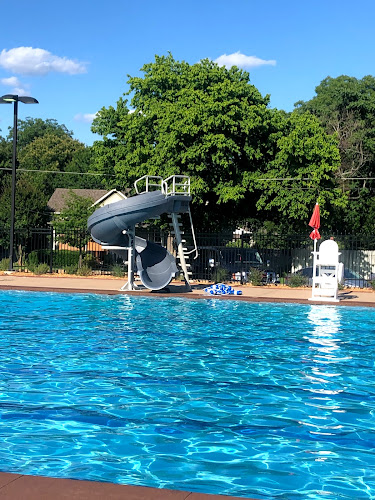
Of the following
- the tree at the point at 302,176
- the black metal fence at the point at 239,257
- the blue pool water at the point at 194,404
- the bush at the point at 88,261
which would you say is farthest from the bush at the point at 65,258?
the blue pool water at the point at 194,404

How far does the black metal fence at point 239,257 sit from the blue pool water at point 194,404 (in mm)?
15060

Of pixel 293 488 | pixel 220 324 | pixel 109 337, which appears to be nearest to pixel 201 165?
pixel 220 324

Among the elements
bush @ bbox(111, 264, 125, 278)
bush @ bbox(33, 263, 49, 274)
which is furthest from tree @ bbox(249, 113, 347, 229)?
bush @ bbox(33, 263, 49, 274)

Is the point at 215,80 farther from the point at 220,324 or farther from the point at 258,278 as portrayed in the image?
the point at 220,324

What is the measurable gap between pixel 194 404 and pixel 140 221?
16312 millimetres

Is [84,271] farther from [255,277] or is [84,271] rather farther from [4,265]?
[255,277]

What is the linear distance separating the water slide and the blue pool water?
25.1 feet

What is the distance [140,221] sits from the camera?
25172mm

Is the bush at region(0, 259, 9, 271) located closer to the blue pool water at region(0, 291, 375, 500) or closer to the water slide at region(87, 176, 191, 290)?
the water slide at region(87, 176, 191, 290)

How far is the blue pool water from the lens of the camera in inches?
264

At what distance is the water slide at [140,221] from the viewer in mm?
24328

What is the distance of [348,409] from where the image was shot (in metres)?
9.28

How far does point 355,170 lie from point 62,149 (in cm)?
6986

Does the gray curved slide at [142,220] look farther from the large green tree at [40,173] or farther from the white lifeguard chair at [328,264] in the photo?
the large green tree at [40,173]
